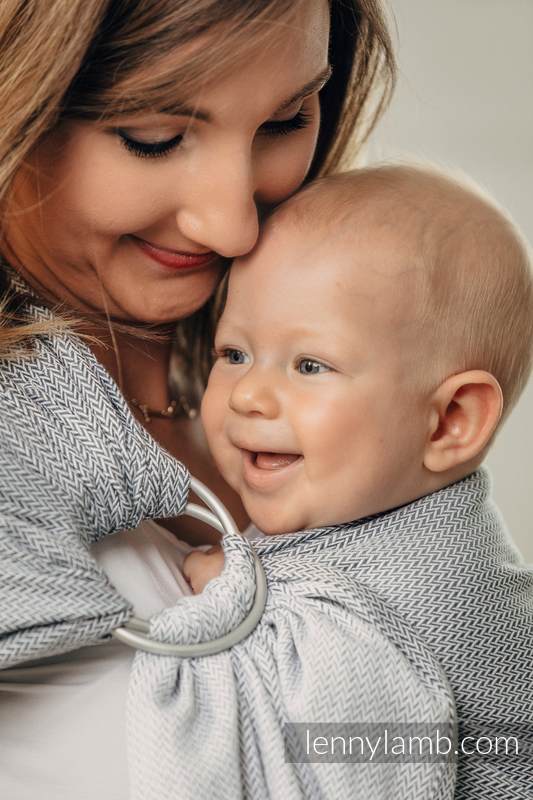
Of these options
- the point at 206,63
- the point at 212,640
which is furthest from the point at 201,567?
the point at 206,63

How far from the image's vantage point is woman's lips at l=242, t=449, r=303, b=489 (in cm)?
108

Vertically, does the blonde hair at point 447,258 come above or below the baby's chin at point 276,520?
above

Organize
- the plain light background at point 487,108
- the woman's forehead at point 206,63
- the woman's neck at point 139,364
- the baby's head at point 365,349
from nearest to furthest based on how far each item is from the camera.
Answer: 1. the woman's forehead at point 206,63
2. the baby's head at point 365,349
3. the woman's neck at point 139,364
4. the plain light background at point 487,108

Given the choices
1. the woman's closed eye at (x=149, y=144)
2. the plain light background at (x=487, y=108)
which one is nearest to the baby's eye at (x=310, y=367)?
the woman's closed eye at (x=149, y=144)

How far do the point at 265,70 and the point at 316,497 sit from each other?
1.45ft

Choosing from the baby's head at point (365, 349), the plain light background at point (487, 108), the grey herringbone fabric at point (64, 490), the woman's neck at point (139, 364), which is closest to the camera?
the grey herringbone fabric at point (64, 490)

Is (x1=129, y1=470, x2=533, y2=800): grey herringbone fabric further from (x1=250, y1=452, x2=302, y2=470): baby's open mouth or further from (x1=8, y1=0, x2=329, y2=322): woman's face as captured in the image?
(x1=8, y1=0, x2=329, y2=322): woman's face

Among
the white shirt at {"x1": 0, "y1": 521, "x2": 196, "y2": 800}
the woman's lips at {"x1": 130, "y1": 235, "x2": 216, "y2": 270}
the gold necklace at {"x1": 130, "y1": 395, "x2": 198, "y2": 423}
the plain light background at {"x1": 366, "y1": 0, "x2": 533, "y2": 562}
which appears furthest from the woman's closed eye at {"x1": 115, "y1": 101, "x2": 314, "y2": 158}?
the plain light background at {"x1": 366, "y1": 0, "x2": 533, "y2": 562}

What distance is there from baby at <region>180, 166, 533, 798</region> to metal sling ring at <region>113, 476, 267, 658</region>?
7 cm

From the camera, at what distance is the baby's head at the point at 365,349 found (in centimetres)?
Answer: 105

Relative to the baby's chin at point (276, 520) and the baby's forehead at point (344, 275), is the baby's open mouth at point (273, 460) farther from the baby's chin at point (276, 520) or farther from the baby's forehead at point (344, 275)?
the baby's forehead at point (344, 275)

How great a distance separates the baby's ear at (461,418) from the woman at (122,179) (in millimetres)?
276

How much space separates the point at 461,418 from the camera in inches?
44.0

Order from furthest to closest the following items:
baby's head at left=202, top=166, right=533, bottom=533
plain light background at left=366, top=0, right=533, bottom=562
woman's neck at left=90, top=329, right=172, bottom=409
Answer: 1. plain light background at left=366, top=0, right=533, bottom=562
2. woman's neck at left=90, top=329, right=172, bottom=409
3. baby's head at left=202, top=166, right=533, bottom=533
